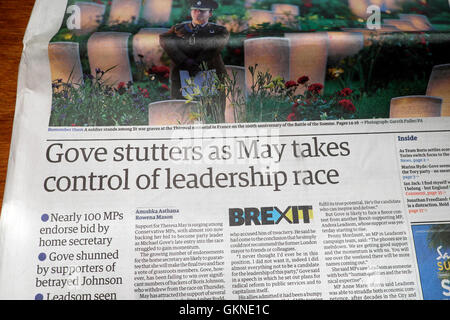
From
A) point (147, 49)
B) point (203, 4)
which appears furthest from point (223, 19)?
point (147, 49)

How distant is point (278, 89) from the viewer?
2.25 ft

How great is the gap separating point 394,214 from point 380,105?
20cm

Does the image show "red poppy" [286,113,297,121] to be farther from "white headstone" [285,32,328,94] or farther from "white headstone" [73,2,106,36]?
"white headstone" [73,2,106,36]

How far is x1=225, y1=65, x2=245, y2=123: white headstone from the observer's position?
67cm

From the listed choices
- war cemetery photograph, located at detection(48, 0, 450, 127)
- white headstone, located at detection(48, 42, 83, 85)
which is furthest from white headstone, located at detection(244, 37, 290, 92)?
white headstone, located at detection(48, 42, 83, 85)

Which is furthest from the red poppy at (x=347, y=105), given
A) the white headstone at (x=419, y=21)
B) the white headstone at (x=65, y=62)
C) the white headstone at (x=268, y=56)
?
the white headstone at (x=65, y=62)

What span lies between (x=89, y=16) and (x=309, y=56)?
0.43 m

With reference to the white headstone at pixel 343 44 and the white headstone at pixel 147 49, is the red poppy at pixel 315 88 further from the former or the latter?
the white headstone at pixel 147 49

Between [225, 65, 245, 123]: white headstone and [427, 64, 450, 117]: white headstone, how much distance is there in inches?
13.5

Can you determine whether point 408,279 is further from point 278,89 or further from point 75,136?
point 75,136

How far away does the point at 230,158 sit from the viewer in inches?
25.5

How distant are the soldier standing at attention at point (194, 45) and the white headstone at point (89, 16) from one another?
0.42ft
